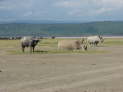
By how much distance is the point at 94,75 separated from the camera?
678 inches

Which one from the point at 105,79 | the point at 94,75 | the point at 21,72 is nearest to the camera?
the point at 105,79

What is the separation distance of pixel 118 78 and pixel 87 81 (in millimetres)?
1627

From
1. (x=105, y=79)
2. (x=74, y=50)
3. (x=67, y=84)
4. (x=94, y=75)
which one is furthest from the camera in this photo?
(x=74, y=50)

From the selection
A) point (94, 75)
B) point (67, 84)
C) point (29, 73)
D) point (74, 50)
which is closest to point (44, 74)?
point (29, 73)

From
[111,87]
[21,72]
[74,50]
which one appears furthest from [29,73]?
[74,50]

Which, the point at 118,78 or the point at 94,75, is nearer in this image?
the point at 118,78

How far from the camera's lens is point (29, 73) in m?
18.2

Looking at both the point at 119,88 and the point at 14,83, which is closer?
the point at 119,88

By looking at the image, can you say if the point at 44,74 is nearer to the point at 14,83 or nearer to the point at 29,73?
the point at 29,73

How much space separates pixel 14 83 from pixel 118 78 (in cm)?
433

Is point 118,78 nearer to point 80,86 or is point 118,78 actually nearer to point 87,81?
point 87,81

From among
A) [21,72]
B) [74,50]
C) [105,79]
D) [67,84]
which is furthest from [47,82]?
[74,50]

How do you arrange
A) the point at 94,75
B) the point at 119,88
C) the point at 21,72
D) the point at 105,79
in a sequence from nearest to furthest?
the point at 119,88 < the point at 105,79 < the point at 94,75 < the point at 21,72

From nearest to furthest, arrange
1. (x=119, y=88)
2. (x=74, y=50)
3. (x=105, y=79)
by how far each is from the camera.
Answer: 1. (x=119, y=88)
2. (x=105, y=79)
3. (x=74, y=50)
